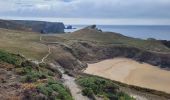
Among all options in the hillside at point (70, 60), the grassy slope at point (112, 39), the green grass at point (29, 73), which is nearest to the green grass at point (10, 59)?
the hillside at point (70, 60)

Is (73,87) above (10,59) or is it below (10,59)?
below

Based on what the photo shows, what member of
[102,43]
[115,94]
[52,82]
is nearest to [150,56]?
[102,43]

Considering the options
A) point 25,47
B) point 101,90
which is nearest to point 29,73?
point 101,90

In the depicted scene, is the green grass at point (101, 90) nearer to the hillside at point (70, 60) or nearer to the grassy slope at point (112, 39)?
the hillside at point (70, 60)

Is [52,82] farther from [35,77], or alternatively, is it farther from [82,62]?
[82,62]

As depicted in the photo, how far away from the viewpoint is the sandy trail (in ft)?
247

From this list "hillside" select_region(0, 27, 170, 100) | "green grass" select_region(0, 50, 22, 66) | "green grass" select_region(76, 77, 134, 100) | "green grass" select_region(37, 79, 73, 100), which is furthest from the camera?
"green grass" select_region(0, 50, 22, 66)

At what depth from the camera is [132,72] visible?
86.2 m

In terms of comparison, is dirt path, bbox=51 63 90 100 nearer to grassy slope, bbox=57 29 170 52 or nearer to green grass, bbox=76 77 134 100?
green grass, bbox=76 77 134 100

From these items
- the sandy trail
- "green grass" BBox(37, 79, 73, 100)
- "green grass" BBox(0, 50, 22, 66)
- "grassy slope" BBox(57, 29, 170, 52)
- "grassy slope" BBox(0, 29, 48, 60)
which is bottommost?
the sandy trail

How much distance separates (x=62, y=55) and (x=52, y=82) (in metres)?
35.9

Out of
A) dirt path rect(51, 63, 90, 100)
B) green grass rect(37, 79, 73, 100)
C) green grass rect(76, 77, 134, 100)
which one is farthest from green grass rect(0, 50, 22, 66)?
green grass rect(37, 79, 73, 100)

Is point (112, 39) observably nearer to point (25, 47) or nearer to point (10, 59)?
point (25, 47)

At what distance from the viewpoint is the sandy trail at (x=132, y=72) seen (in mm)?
75250
